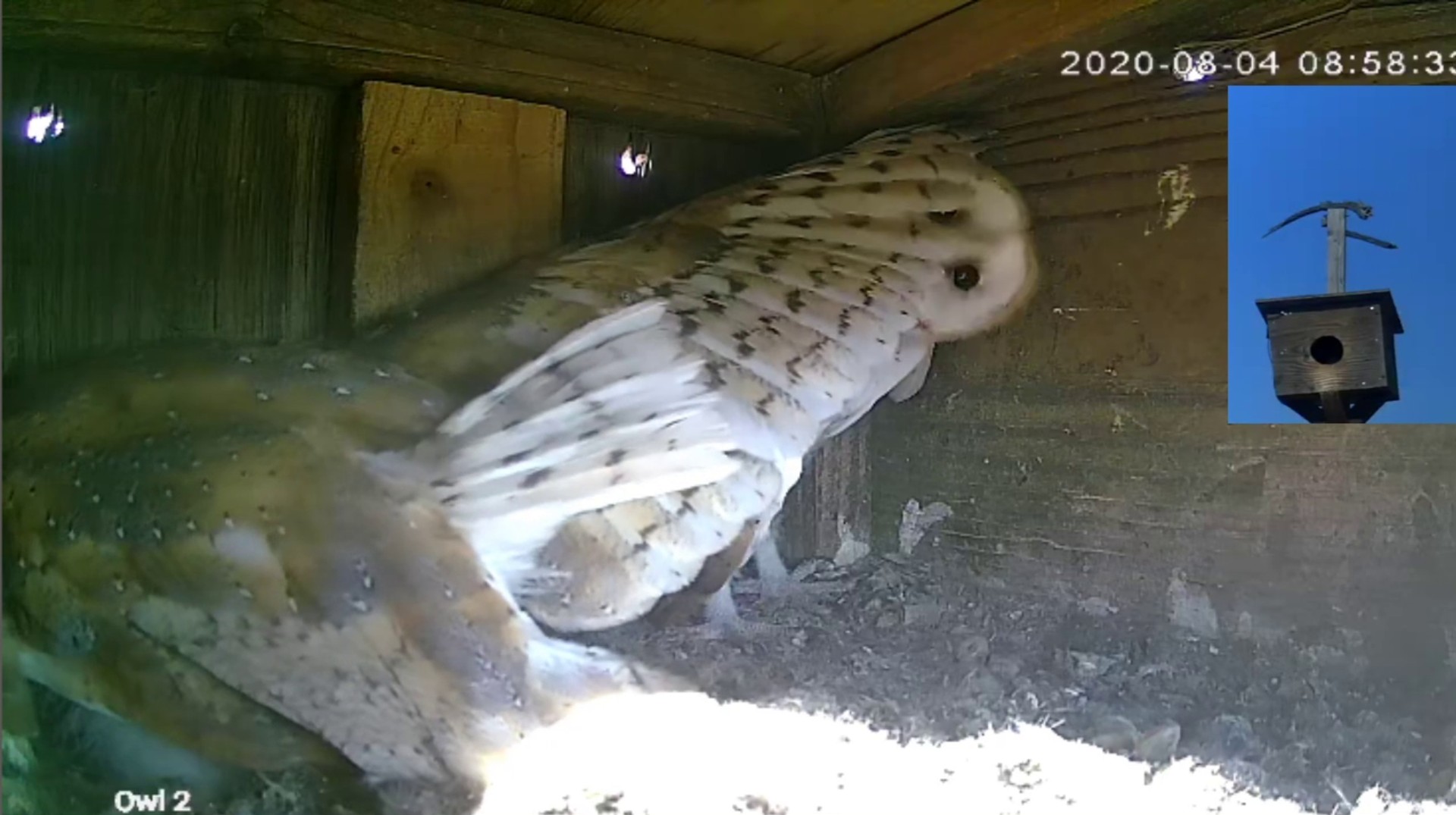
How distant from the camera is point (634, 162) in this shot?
831 mm

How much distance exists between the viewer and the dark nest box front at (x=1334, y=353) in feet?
2.61

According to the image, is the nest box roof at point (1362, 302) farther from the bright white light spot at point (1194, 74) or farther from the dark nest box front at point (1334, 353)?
the bright white light spot at point (1194, 74)

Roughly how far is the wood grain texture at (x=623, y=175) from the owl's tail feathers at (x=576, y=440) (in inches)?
3.2

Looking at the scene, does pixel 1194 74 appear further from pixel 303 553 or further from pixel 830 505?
pixel 303 553

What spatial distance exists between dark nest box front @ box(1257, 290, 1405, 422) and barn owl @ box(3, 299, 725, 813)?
1.65ft

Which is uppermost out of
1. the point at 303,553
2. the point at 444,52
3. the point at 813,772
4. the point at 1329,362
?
the point at 444,52

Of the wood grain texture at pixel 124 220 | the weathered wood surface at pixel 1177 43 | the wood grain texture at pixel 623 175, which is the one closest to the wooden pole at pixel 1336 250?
the weathered wood surface at pixel 1177 43

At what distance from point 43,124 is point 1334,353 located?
0.96 meters

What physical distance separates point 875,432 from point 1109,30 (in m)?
0.37

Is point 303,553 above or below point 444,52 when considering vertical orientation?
below

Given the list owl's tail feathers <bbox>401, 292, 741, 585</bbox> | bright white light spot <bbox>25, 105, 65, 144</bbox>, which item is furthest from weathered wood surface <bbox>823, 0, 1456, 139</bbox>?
bright white light spot <bbox>25, 105, 65, 144</bbox>

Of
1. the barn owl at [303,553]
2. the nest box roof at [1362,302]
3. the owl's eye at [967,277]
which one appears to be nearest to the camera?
the barn owl at [303,553]

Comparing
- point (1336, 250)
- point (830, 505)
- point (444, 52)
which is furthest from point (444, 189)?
point (1336, 250)

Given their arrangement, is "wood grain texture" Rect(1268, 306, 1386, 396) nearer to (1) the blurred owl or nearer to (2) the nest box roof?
(2) the nest box roof
